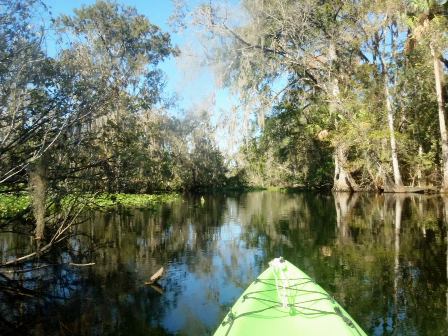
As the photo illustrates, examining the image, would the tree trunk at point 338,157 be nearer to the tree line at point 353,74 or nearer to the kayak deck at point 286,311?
the tree line at point 353,74

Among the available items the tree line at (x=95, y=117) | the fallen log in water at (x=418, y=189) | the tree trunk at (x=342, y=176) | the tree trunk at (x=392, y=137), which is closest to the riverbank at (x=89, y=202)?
the tree line at (x=95, y=117)

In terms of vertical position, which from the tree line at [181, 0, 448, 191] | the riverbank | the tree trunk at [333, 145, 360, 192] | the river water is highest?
the tree line at [181, 0, 448, 191]

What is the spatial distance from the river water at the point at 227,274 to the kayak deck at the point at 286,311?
1.16 m

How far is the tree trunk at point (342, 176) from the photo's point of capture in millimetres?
31516

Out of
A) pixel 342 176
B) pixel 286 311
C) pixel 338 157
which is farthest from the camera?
pixel 342 176

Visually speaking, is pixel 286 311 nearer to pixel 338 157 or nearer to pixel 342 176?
pixel 338 157

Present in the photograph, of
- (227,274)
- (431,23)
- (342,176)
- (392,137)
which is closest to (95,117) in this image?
(227,274)

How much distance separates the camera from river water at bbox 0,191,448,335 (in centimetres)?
630

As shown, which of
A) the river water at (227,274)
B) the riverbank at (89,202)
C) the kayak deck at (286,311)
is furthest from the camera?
the riverbank at (89,202)

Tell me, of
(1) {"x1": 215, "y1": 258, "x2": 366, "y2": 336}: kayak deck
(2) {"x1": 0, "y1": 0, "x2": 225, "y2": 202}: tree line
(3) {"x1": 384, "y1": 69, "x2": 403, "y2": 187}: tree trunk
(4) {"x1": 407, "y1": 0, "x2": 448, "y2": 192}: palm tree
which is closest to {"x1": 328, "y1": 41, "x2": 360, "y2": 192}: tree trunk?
(3) {"x1": 384, "y1": 69, "x2": 403, "y2": 187}: tree trunk

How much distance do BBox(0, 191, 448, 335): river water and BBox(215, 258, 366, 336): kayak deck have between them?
1156 millimetres

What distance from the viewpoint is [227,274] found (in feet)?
30.1

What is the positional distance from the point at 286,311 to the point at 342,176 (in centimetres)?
2950

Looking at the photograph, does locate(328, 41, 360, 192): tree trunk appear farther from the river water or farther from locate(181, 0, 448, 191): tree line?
the river water
